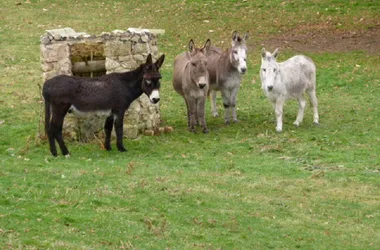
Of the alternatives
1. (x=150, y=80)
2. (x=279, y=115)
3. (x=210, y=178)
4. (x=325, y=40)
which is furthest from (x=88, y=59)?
(x=325, y=40)

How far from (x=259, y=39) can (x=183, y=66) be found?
31.1 ft

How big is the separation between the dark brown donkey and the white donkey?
2823 millimetres

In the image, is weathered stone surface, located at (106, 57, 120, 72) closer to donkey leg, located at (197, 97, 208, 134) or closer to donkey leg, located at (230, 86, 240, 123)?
donkey leg, located at (197, 97, 208, 134)

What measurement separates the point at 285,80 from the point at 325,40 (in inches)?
373

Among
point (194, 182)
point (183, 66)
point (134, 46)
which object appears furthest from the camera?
point (183, 66)

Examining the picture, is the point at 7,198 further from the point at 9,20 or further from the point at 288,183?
the point at 9,20

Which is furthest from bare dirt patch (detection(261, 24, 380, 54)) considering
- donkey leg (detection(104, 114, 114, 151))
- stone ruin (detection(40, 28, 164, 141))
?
donkey leg (detection(104, 114, 114, 151))

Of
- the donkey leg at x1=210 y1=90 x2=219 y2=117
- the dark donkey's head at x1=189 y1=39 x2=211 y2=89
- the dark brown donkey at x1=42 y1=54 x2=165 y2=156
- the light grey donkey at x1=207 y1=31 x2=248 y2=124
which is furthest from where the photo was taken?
the donkey leg at x1=210 y1=90 x2=219 y2=117

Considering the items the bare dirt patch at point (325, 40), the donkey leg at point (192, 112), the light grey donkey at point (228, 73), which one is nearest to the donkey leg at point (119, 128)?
the donkey leg at point (192, 112)

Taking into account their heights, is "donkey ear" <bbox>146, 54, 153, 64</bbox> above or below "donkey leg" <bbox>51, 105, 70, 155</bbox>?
above

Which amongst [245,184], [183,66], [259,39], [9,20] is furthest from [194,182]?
[9,20]

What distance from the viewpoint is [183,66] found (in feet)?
54.5

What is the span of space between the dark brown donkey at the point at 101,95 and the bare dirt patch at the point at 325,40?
36.8 ft

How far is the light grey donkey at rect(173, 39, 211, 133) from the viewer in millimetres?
15695
